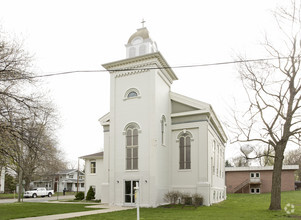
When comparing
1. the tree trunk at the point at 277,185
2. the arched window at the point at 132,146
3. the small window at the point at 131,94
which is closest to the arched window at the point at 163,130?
the arched window at the point at 132,146

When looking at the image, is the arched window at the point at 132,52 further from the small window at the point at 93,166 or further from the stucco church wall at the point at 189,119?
Result: the small window at the point at 93,166

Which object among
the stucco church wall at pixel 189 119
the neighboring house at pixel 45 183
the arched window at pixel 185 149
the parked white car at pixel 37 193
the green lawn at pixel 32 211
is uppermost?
the stucco church wall at pixel 189 119

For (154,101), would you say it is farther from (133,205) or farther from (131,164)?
(133,205)

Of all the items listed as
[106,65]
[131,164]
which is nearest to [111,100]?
[106,65]

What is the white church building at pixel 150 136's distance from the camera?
Result: 2358 centimetres

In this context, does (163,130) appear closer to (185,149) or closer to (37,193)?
(185,149)

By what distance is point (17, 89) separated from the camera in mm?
15930

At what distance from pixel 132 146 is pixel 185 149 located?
450 cm

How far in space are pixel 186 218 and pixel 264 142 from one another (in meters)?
8.58

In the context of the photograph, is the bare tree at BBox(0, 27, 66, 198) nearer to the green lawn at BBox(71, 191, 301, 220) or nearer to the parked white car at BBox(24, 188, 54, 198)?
the green lawn at BBox(71, 191, 301, 220)

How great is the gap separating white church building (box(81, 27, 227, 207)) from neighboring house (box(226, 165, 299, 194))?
2915 cm

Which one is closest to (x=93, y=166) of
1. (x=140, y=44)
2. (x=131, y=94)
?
(x=131, y=94)

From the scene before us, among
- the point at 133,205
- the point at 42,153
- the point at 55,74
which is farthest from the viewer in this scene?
the point at 133,205

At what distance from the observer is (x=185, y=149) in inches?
1016
